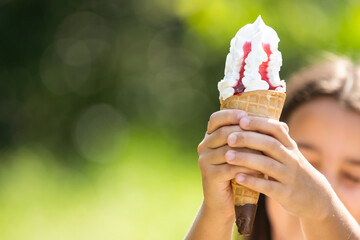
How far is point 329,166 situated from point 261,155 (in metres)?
0.76

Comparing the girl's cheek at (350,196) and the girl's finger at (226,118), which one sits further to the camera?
the girl's cheek at (350,196)

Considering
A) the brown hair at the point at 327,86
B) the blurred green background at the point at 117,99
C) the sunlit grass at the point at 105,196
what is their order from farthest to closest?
the blurred green background at the point at 117,99, the sunlit grass at the point at 105,196, the brown hair at the point at 327,86

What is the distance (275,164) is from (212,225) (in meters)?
0.37

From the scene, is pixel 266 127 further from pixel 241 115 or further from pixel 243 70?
pixel 243 70

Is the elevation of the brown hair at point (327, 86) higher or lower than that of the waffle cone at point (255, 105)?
higher

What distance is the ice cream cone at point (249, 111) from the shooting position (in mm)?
1417

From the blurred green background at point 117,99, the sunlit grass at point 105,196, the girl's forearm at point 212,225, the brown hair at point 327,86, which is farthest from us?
the blurred green background at point 117,99

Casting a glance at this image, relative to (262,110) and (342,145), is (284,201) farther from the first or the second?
(342,145)

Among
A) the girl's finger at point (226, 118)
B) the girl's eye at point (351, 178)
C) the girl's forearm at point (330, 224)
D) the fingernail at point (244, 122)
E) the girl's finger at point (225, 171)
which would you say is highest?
the girl's eye at point (351, 178)

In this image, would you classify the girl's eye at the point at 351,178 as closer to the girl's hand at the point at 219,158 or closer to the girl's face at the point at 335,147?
the girl's face at the point at 335,147

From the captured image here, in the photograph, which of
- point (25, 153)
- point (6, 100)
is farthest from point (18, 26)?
point (25, 153)

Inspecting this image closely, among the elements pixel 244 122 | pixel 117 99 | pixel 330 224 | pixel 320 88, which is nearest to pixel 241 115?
pixel 244 122

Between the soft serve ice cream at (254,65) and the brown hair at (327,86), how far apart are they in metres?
0.81

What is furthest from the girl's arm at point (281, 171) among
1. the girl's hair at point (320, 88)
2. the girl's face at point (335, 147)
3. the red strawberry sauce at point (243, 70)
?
the girl's hair at point (320, 88)
